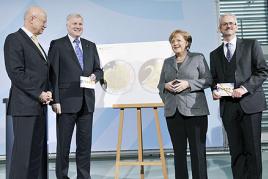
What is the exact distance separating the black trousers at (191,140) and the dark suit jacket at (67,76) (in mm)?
826

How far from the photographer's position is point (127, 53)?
145 inches

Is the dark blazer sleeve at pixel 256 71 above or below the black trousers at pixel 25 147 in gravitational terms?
above

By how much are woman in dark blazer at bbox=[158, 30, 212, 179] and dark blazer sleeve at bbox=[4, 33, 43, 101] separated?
38.9 inches

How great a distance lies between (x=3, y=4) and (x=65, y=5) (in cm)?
93

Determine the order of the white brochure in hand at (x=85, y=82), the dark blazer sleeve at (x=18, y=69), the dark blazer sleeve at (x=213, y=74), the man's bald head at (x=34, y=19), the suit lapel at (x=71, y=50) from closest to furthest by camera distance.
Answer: the dark blazer sleeve at (x=18, y=69)
the man's bald head at (x=34, y=19)
the dark blazer sleeve at (x=213, y=74)
the white brochure in hand at (x=85, y=82)
the suit lapel at (x=71, y=50)

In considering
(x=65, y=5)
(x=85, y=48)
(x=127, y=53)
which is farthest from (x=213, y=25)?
(x=85, y=48)

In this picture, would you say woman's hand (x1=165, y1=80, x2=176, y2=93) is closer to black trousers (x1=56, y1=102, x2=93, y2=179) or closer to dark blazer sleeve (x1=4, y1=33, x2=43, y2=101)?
black trousers (x1=56, y1=102, x2=93, y2=179)

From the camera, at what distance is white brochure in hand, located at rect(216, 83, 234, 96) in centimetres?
250

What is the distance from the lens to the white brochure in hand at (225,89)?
2.50m

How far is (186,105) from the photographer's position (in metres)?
2.53

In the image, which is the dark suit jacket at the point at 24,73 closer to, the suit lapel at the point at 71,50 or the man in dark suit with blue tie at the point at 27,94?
the man in dark suit with blue tie at the point at 27,94

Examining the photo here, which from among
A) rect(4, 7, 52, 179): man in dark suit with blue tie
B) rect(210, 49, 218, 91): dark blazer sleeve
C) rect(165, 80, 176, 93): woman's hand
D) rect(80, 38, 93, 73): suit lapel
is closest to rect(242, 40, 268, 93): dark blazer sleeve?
rect(210, 49, 218, 91): dark blazer sleeve

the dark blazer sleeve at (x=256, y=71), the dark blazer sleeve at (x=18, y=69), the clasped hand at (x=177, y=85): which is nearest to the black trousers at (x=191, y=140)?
the clasped hand at (x=177, y=85)

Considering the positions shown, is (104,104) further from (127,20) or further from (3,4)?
(3,4)
